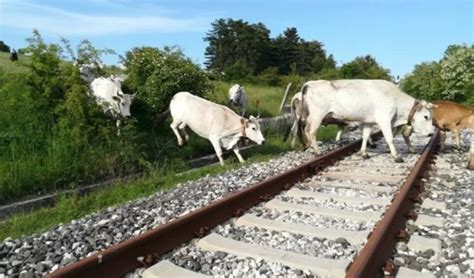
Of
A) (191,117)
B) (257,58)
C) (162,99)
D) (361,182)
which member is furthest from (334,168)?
(257,58)

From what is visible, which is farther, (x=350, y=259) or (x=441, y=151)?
(x=441, y=151)

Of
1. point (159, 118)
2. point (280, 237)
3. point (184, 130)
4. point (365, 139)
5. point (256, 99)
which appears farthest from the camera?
point (256, 99)

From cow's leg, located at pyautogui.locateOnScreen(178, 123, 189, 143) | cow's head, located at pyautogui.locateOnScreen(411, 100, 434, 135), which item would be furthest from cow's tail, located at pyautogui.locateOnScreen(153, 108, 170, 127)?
cow's head, located at pyautogui.locateOnScreen(411, 100, 434, 135)

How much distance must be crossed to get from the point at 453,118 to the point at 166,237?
10.3 metres

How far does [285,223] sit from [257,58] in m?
58.0

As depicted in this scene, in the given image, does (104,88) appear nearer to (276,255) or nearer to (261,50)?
(276,255)

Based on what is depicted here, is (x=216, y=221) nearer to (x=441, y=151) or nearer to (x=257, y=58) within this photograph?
(x=441, y=151)

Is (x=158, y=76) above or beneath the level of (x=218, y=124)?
above

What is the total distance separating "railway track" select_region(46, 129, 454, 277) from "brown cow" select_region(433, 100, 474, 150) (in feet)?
20.5

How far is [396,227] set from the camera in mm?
4715

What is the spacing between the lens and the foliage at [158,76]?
1246 cm

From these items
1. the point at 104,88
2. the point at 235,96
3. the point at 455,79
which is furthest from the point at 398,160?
the point at 455,79

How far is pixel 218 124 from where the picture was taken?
1047 centimetres

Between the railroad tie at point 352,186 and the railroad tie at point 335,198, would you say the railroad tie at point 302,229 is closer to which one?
the railroad tie at point 335,198
